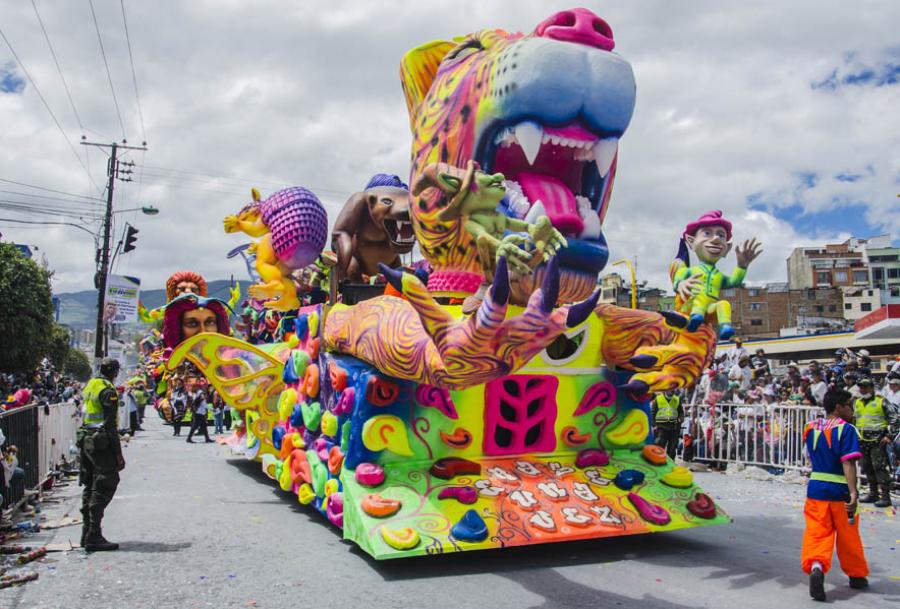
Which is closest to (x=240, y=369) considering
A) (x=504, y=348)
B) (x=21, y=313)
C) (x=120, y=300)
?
(x=504, y=348)

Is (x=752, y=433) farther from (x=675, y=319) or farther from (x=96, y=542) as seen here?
(x=96, y=542)

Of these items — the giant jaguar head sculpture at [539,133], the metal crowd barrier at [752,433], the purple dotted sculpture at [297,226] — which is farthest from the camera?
the metal crowd barrier at [752,433]

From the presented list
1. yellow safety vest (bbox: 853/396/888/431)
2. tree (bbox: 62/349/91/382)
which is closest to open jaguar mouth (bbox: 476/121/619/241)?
yellow safety vest (bbox: 853/396/888/431)

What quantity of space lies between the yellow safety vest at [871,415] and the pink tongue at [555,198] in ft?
17.6

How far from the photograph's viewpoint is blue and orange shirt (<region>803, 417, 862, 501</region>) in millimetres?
5176

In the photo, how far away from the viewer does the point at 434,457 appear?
623 cm

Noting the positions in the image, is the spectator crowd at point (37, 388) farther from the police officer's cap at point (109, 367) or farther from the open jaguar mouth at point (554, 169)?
the open jaguar mouth at point (554, 169)

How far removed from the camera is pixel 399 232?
8.27m

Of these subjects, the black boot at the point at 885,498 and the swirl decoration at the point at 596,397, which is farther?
the black boot at the point at 885,498

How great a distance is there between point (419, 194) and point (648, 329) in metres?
2.30

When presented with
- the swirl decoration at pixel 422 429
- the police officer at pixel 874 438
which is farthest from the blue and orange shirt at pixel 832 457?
the police officer at pixel 874 438

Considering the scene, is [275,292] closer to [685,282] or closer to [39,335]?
[685,282]

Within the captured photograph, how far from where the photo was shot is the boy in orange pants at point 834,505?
5121mm

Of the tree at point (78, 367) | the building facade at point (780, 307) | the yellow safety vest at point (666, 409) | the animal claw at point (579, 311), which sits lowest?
the tree at point (78, 367)
